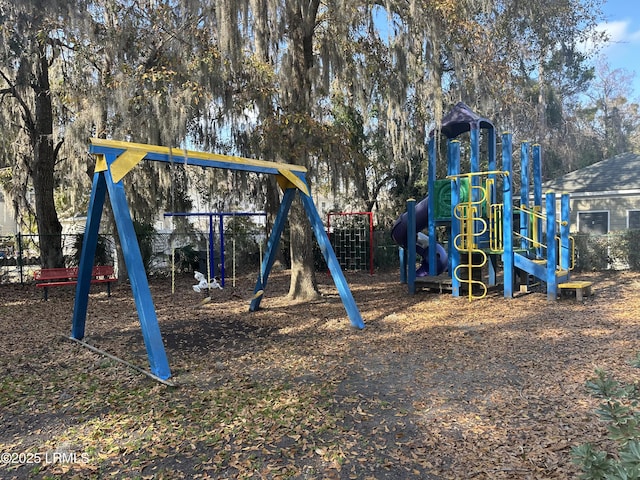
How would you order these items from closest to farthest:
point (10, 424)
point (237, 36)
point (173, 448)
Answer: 1. point (173, 448)
2. point (10, 424)
3. point (237, 36)

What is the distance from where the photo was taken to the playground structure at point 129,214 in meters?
4.38

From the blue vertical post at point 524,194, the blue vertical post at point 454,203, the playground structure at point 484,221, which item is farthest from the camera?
the blue vertical post at point 524,194

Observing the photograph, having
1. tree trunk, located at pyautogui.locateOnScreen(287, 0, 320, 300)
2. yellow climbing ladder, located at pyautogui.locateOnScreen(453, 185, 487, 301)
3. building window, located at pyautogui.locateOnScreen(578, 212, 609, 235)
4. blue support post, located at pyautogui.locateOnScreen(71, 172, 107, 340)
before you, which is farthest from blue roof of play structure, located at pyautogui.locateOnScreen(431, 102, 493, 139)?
Answer: building window, located at pyautogui.locateOnScreen(578, 212, 609, 235)

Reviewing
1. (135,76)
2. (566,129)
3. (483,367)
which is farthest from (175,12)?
(566,129)

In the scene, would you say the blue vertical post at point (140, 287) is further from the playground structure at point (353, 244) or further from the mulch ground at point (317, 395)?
the playground structure at point (353, 244)

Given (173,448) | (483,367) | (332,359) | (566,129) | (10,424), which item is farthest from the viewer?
(566,129)

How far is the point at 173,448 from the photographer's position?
299 centimetres

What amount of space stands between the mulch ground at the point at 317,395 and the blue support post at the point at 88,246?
0.30 meters

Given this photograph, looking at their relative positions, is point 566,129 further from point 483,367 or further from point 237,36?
point 483,367

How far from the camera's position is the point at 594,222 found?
14602 millimetres

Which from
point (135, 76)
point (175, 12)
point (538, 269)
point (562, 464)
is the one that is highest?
point (175, 12)

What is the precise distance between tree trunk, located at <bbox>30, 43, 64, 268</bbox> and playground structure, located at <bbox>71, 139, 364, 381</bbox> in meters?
6.03

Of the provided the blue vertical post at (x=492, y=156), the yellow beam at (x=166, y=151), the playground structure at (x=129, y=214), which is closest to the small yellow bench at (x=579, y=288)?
the blue vertical post at (x=492, y=156)

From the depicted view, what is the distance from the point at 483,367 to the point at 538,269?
4304 millimetres
